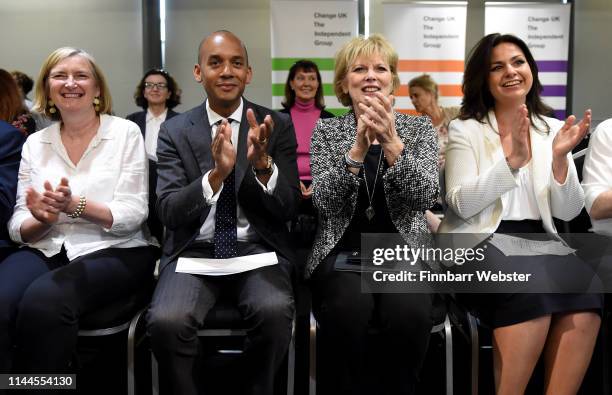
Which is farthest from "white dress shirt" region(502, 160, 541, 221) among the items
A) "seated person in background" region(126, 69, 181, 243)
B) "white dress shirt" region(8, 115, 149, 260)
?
"seated person in background" region(126, 69, 181, 243)

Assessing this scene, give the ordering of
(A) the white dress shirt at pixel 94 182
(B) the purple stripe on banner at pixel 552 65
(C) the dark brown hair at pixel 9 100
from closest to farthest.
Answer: (A) the white dress shirt at pixel 94 182 < (C) the dark brown hair at pixel 9 100 < (B) the purple stripe on banner at pixel 552 65

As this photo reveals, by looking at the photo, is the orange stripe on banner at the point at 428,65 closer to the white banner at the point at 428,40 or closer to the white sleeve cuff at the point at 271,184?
the white banner at the point at 428,40

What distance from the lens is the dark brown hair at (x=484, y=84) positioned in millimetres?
2344

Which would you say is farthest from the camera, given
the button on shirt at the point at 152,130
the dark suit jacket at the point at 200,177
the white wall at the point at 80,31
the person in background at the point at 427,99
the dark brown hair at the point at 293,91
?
the white wall at the point at 80,31

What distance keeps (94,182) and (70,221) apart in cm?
19

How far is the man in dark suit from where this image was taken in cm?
190

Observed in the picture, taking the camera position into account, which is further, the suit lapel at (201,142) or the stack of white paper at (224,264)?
the suit lapel at (201,142)

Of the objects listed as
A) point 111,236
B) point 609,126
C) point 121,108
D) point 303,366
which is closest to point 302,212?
point 303,366

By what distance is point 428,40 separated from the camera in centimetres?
652

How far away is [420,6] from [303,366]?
5.23 meters

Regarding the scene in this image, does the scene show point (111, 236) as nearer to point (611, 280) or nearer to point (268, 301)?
point (268, 301)

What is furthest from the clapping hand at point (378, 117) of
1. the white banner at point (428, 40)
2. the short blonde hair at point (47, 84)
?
the white banner at point (428, 40)

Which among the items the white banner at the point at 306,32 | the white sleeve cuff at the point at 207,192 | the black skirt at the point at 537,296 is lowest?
the black skirt at the point at 537,296

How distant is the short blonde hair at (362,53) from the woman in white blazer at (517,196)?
0.40 m
